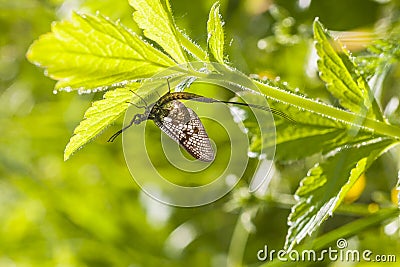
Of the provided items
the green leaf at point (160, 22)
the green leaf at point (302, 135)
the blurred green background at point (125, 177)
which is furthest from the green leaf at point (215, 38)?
the blurred green background at point (125, 177)

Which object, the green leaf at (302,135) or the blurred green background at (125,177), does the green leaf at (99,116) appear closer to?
the green leaf at (302,135)

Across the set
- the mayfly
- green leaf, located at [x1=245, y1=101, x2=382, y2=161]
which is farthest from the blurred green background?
the mayfly

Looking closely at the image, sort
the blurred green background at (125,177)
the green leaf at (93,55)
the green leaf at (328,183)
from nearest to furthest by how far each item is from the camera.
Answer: the green leaf at (93,55), the green leaf at (328,183), the blurred green background at (125,177)

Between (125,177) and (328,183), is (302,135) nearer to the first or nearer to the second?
(328,183)

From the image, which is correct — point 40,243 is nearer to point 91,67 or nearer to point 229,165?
point 229,165

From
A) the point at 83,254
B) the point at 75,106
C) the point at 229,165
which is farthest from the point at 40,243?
the point at 229,165

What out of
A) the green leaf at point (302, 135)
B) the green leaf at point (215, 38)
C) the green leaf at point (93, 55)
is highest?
the green leaf at point (302, 135)

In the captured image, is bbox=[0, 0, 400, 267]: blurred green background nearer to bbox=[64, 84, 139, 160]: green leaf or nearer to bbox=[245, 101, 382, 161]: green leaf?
bbox=[245, 101, 382, 161]: green leaf
